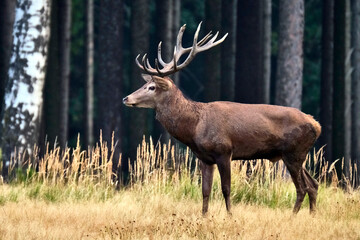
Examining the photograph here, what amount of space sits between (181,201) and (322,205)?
2.02 m

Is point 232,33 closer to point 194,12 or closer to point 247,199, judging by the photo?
point 194,12

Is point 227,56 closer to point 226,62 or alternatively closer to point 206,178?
point 226,62

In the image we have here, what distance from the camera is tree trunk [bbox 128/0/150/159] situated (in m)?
22.4

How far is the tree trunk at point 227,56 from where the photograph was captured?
2515 cm

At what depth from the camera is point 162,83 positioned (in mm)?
10523

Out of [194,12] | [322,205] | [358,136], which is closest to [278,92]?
[358,136]

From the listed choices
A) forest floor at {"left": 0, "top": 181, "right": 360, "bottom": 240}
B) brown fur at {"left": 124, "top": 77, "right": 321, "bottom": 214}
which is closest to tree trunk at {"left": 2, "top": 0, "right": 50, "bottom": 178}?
forest floor at {"left": 0, "top": 181, "right": 360, "bottom": 240}

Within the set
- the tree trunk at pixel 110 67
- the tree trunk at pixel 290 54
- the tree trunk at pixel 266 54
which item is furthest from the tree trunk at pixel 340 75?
the tree trunk at pixel 110 67

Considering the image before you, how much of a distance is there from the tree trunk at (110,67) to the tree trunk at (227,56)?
4.39m

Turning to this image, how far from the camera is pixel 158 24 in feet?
77.5

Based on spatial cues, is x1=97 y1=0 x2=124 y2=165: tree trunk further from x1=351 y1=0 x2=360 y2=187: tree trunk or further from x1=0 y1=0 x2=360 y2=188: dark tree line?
x1=351 y1=0 x2=360 y2=187: tree trunk

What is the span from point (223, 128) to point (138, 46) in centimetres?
1231

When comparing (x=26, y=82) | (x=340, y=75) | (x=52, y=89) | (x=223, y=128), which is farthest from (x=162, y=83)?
(x=340, y=75)

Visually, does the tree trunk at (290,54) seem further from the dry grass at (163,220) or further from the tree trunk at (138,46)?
the tree trunk at (138,46)
